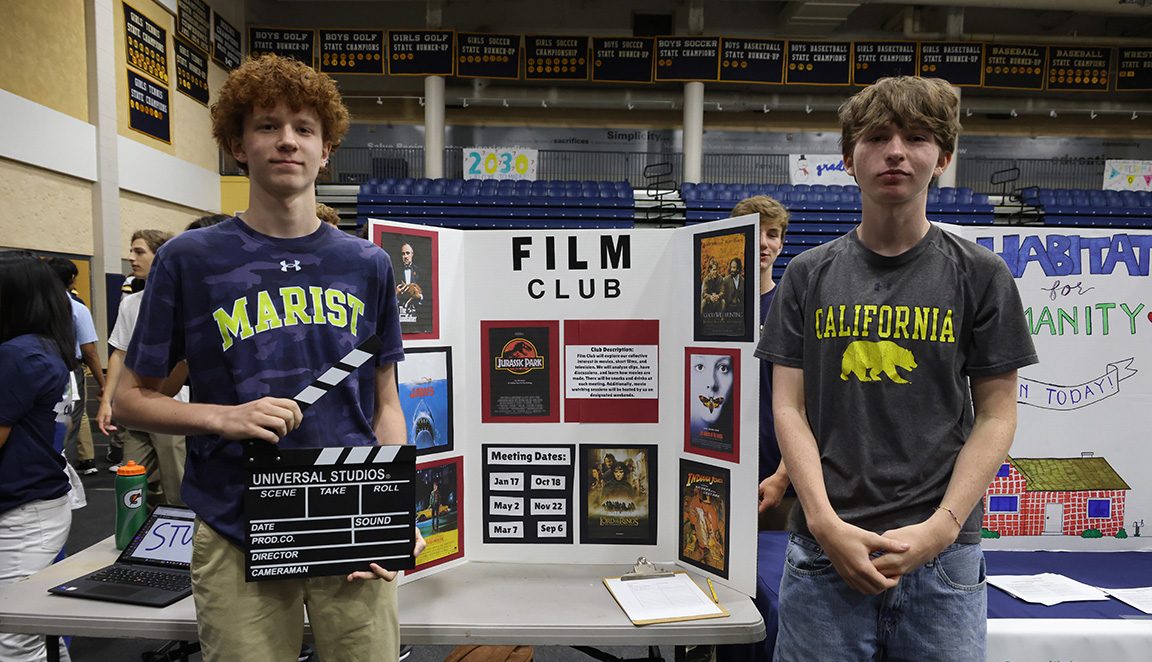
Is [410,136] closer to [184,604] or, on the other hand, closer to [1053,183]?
[184,604]

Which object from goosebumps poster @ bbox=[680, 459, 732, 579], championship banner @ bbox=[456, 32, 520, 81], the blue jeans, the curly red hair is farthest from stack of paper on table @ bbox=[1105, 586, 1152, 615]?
championship banner @ bbox=[456, 32, 520, 81]

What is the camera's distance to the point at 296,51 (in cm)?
1161

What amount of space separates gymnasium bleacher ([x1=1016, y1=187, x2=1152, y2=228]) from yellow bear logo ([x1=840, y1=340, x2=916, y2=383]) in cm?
1352

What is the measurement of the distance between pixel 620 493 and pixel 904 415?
3.46ft

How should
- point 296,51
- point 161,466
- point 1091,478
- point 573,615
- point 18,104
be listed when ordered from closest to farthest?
point 573,615 → point 1091,478 → point 161,466 → point 18,104 → point 296,51

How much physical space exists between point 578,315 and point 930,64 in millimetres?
12670

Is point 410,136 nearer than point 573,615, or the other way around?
point 573,615

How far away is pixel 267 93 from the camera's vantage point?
1.34m

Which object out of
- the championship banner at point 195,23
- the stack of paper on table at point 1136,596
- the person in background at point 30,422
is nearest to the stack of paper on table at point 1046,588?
the stack of paper on table at point 1136,596

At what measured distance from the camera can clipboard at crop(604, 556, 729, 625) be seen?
5.79ft

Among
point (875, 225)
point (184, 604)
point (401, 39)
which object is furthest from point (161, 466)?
point (401, 39)

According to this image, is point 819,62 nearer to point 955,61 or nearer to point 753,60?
point 753,60

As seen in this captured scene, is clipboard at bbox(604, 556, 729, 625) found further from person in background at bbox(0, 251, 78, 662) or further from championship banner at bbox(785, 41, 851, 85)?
championship banner at bbox(785, 41, 851, 85)

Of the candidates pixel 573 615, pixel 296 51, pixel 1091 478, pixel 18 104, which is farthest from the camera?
pixel 296 51
